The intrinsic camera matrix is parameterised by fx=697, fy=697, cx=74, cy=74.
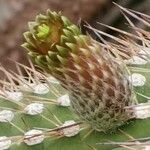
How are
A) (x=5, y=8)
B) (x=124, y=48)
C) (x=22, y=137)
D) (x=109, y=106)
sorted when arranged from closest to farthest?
1. (x=109, y=106)
2. (x=22, y=137)
3. (x=124, y=48)
4. (x=5, y=8)

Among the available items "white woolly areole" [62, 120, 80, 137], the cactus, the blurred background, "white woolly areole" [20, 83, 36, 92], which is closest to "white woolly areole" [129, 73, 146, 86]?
the cactus

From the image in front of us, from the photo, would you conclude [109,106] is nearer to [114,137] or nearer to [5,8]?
[114,137]

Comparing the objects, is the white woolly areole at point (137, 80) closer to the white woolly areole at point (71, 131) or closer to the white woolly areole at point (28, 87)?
the white woolly areole at point (71, 131)

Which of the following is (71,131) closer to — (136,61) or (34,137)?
(34,137)

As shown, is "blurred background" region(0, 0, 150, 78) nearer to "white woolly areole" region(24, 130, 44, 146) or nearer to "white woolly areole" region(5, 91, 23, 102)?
"white woolly areole" region(5, 91, 23, 102)

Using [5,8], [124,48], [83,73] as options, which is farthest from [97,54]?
[5,8]

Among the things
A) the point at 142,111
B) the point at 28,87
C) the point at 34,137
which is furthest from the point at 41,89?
the point at 142,111

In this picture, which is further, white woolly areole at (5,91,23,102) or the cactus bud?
white woolly areole at (5,91,23,102)
